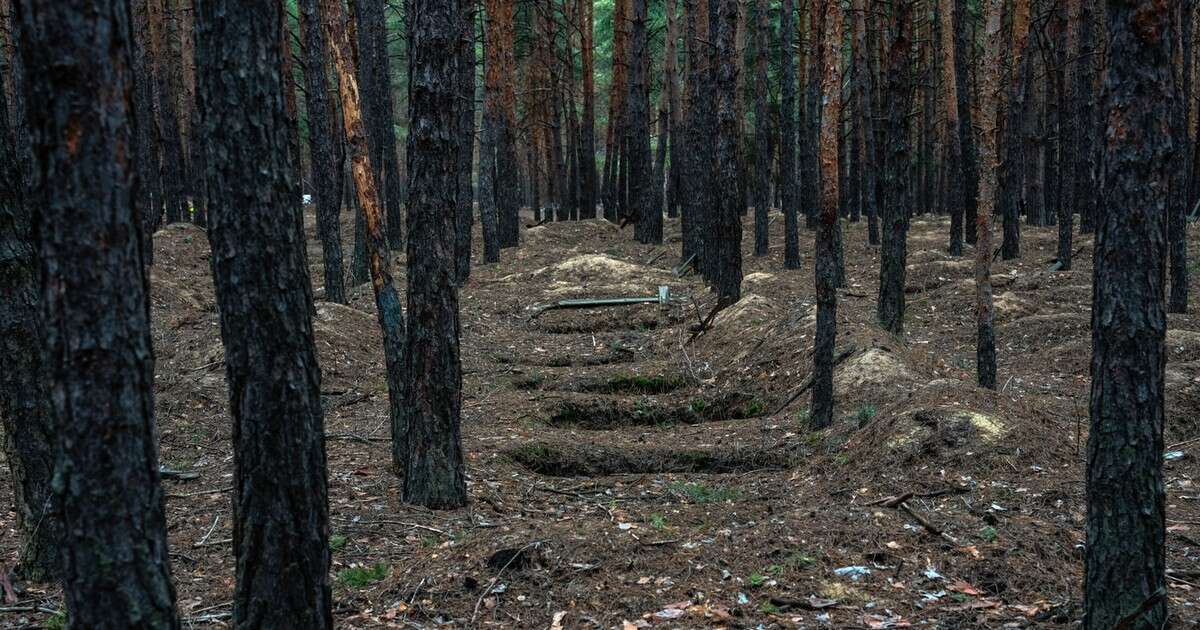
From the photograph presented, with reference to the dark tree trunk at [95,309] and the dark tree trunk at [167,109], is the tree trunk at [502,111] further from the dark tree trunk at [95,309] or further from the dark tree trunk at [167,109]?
the dark tree trunk at [95,309]

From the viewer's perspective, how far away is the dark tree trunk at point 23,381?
470 cm

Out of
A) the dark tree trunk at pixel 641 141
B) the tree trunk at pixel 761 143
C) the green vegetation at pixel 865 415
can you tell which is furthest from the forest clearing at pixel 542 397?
the dark tree trunk at pixel 641 141

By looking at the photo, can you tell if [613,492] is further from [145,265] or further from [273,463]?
[145,265]

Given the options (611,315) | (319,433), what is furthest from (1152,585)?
(611,315)

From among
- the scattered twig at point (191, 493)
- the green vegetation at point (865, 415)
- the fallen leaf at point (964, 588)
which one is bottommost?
the fallen leaf at point (964, 588)

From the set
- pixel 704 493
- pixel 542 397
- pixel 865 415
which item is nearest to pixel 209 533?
pixel 704 493

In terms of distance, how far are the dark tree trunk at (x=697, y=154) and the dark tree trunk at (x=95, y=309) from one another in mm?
→ 12082

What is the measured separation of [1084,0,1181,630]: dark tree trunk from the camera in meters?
3.51

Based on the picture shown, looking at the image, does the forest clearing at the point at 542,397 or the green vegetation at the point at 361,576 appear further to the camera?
the green vegetation at the point at 361,576

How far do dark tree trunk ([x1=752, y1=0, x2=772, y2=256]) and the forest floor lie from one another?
4167 mm

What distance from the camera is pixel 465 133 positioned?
13695mm

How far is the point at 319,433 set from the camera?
369 centimetres

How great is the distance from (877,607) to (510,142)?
18509 mm

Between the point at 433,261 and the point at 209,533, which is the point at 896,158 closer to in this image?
the point at 433,261
